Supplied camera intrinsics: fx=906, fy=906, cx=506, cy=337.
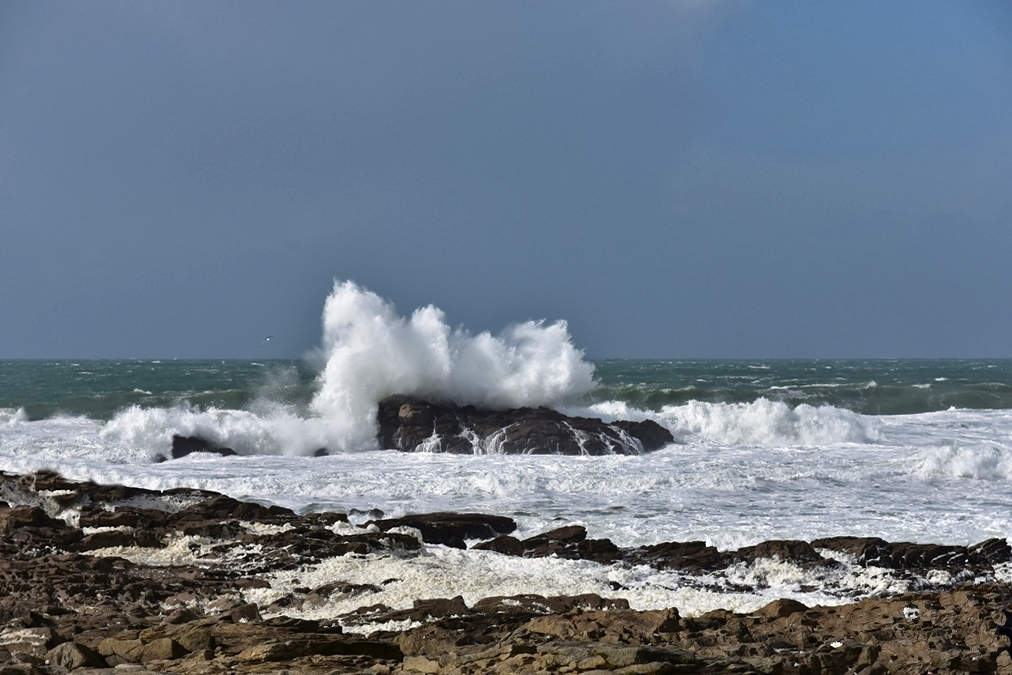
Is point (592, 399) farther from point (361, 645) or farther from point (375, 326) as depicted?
point (361, 645)

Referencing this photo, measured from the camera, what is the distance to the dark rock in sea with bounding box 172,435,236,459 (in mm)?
19359

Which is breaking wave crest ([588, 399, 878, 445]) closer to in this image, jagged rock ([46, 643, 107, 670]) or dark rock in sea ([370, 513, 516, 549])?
dark rock in sea ([370, 513, 516, 549])

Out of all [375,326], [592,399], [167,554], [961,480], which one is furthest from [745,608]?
[592,399]

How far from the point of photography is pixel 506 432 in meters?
19.0

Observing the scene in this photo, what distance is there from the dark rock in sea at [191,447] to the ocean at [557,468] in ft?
0.78

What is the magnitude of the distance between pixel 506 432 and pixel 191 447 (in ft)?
22.3

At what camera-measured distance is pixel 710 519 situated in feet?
39.1

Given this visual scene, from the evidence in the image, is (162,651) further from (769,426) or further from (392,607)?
(769,426)

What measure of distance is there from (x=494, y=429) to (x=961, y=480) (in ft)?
29.3

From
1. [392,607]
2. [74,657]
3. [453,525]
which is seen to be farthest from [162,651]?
[453,525]

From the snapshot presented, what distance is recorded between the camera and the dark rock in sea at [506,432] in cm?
1842

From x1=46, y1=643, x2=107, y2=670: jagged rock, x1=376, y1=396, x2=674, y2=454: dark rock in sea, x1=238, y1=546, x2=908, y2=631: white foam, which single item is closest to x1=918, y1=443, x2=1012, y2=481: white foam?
x1=376, y1=396, x2=674, y2=454: dark rock in sea

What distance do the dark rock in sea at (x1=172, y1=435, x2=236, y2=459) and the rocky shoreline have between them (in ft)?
21.5

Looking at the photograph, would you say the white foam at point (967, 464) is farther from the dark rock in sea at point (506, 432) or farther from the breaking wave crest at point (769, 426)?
the dark rock in sea at point (506, 432)
